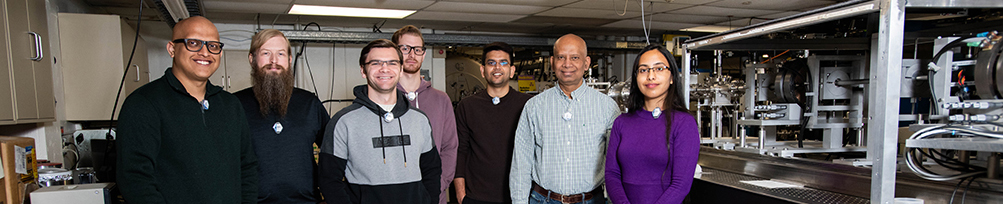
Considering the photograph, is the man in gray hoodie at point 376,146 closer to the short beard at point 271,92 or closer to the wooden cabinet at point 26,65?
the short beard at point 271,92

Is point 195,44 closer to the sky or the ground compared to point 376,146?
closer to the sky

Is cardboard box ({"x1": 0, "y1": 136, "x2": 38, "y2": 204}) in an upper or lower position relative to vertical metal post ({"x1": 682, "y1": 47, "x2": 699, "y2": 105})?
lower

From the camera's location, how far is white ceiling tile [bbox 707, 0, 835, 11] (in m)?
5.64

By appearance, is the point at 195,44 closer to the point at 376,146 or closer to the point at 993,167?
the point at 376,146

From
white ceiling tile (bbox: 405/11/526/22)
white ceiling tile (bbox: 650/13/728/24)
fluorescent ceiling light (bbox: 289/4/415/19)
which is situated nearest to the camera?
fluorescent ceiling light (bbox: 289/4/415/19)

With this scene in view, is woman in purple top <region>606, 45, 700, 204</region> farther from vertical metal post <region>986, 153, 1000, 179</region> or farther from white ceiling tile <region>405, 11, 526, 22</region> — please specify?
white ceiling tile <region>405, 11, 526, 22</region>

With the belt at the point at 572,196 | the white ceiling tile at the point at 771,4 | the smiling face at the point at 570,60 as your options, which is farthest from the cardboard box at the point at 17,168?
the white ceiling tile at the point at 771,4

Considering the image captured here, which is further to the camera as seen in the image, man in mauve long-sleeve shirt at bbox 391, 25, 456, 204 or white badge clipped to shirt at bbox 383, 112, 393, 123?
man in mauve long-sleeve shirt at bbox 391, 25, 456, 204

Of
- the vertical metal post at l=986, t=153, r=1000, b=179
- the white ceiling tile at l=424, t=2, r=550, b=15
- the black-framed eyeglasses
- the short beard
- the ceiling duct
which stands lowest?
the vertical metal post at l=986, t=153, r=1000, b=179

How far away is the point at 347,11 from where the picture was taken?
20.2ft

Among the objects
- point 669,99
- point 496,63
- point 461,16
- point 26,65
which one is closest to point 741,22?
point 461,16

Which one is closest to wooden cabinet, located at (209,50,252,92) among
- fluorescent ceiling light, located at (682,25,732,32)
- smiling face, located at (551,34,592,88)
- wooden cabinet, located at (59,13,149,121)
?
wooden cabinet, located at (59,13,149,121)

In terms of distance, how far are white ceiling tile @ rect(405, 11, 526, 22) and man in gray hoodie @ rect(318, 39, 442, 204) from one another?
4.39 m

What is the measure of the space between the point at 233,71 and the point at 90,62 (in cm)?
336
